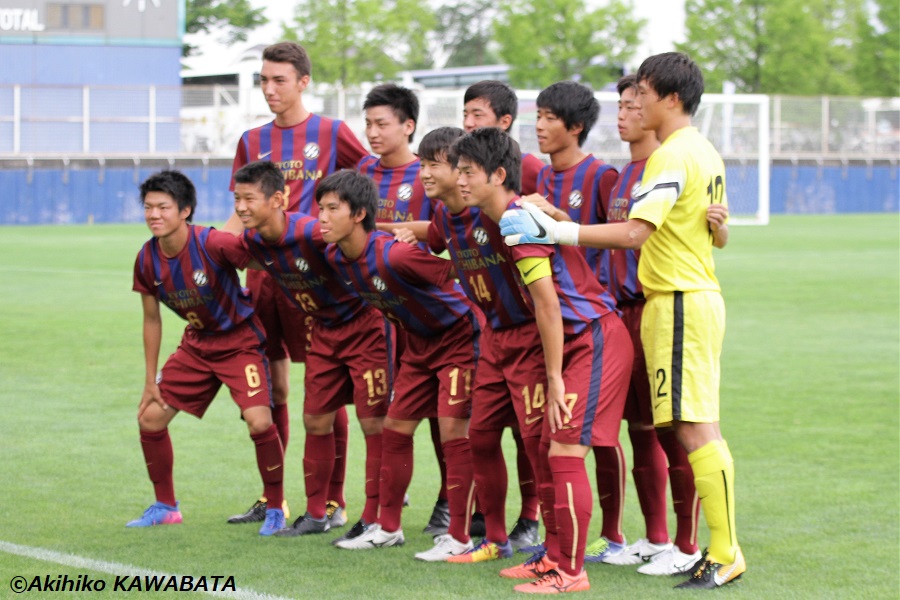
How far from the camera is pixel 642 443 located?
5.27 m

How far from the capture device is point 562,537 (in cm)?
463

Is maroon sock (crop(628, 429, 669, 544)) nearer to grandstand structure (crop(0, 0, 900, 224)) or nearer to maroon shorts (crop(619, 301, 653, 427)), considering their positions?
maroon shorts (crop(619, 301, 653, 427))

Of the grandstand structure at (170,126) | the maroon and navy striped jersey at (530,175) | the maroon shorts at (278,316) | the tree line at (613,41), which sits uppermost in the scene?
the tree line at (613,41)

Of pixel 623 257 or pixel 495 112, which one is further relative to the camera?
pixel 495 112

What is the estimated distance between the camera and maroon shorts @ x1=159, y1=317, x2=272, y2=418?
5770 millimetres

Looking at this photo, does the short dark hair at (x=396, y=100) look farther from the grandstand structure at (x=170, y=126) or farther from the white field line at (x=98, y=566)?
the grandstand structure at (x=170, y=126)

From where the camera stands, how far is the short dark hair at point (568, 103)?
526cm

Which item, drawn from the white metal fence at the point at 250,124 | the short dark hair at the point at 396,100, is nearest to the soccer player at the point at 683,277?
the short dark hair at the point at 396,100

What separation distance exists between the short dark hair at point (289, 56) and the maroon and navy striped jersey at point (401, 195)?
65cm

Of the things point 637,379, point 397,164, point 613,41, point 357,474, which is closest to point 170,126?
point 613,41

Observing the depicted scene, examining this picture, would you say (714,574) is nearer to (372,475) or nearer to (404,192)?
(372,475)

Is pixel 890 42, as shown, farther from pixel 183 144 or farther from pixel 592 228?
pixel 592 228

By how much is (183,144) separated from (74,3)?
7784 mm

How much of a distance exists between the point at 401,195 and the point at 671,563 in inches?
88.5
